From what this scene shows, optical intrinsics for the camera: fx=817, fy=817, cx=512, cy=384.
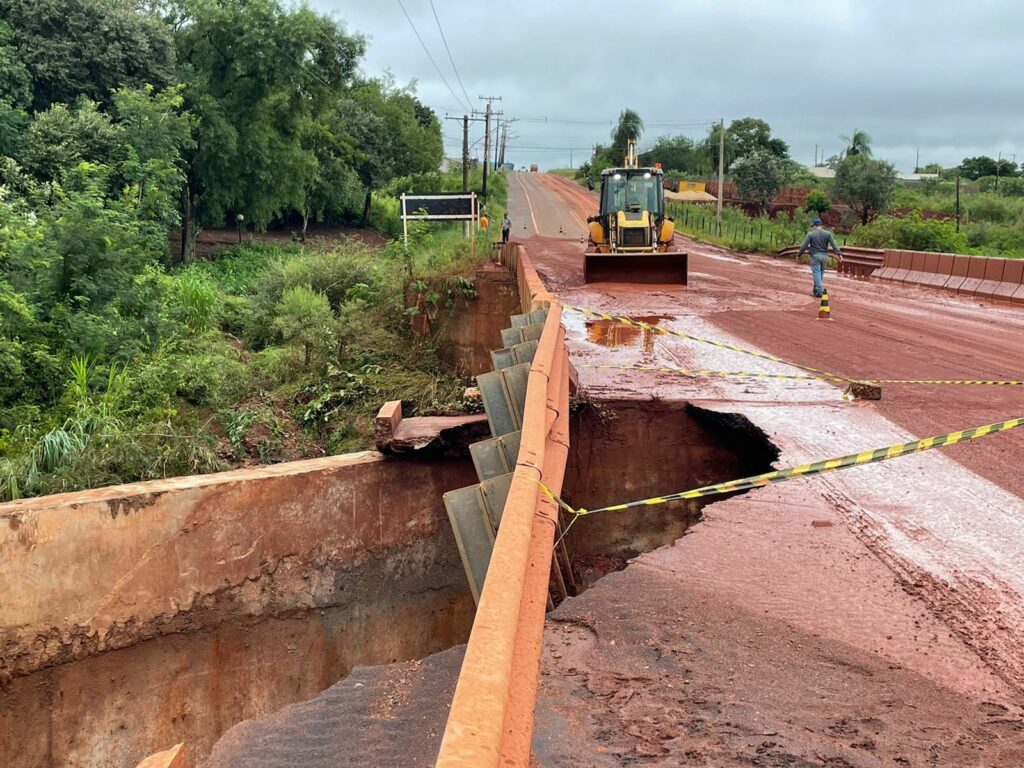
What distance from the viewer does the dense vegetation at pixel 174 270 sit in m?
8.91

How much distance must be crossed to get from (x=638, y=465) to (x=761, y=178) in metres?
59.0

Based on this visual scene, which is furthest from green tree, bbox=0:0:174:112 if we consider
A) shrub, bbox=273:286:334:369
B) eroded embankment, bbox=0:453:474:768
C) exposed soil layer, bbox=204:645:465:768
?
exposed soil layer, bbox=204:645:465:768

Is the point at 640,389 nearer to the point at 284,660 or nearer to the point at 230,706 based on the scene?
the point at 284,660

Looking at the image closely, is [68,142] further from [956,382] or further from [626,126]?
[626,126]

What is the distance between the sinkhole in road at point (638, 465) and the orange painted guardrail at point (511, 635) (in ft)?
8.64

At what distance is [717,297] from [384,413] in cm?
1244

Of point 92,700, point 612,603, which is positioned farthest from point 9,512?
point 612,603

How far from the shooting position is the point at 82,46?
23.3 m

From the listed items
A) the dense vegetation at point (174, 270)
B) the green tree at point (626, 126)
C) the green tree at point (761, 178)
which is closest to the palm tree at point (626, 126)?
the green tree at point (626, 126)

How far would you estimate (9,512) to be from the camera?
589 cm

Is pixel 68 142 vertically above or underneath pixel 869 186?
underneath

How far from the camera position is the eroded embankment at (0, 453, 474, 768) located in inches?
238

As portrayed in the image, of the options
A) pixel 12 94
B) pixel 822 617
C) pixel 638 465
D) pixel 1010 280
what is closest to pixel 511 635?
pixel 822 617

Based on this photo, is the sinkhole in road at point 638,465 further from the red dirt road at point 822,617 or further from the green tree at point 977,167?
the green tree at point 977,167
